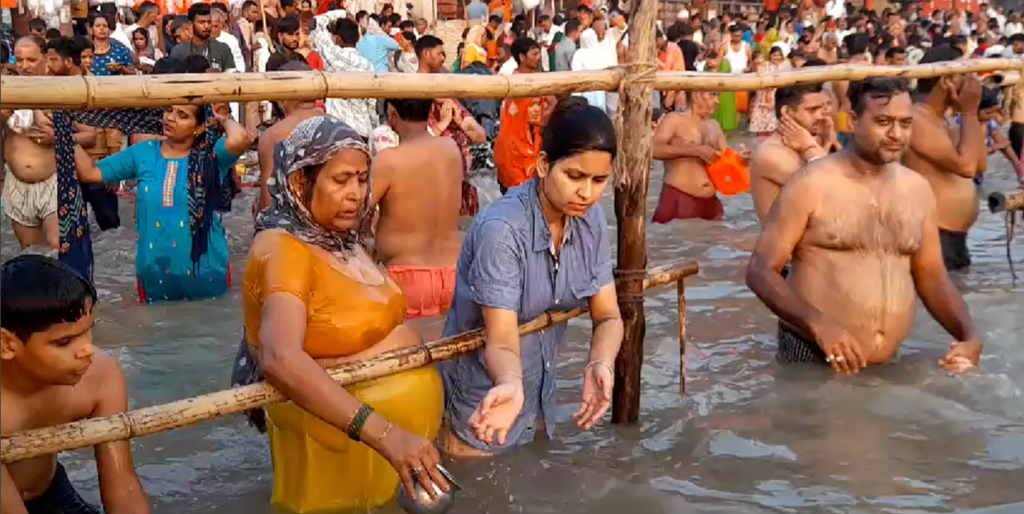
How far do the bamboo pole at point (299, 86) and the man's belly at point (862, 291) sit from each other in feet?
2.75

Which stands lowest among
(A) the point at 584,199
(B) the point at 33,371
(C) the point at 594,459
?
(C) the point at 594,459

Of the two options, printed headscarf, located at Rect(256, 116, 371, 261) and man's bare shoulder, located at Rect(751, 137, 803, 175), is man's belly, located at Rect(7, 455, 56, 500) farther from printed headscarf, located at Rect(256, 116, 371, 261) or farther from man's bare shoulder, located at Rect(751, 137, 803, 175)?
man's bare shoulder, located at Rect(751, 137, 803, 175)

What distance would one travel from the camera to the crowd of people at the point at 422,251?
3125 millimetres

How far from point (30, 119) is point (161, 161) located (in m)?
1.48

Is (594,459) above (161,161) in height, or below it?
below

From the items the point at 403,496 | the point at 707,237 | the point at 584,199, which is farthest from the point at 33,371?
the point at 707,237

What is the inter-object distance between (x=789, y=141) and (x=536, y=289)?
3093 millimetres

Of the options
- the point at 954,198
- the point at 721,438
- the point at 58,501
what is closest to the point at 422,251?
the point at 721,438

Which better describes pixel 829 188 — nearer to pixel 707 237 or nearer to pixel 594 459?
pixel 594 459

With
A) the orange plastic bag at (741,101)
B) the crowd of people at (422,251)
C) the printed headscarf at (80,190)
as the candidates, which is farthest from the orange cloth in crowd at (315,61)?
the orange plastic bag at (741,101)

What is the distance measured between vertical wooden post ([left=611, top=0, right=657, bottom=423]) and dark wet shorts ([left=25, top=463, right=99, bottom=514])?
1.99 meters

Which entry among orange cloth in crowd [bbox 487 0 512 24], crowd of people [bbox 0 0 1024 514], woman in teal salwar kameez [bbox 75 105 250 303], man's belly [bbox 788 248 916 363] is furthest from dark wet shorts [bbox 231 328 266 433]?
orange cloth in crowd [bbox 487 0 512 24]

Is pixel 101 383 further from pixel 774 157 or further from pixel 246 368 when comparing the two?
pixel 774 157

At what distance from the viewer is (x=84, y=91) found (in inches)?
121
